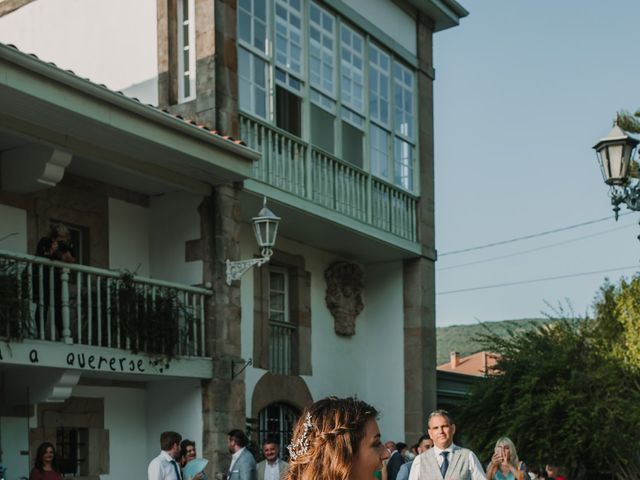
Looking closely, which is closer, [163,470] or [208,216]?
[163,470]

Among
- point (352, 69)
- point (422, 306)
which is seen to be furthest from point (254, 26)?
point (422, 306)

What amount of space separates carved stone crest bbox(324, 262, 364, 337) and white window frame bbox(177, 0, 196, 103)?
457cm

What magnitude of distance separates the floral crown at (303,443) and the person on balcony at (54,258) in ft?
29.3

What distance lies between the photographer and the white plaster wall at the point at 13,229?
40.1 ft

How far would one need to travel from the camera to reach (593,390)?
17938mm

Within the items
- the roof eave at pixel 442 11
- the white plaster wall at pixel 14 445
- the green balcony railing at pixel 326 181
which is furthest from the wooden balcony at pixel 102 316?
the roof eave at pixel 442 11

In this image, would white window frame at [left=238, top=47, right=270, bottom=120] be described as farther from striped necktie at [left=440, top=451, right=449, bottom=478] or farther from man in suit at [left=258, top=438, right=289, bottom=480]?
striped necktie at [left=440, top=451, right=449, bottom=478]

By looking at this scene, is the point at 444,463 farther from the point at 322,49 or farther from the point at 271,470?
the point at 322,49

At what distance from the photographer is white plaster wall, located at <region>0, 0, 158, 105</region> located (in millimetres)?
14867

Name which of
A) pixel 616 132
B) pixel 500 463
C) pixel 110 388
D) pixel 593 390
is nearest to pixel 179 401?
pixel 110 388

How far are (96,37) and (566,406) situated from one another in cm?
913

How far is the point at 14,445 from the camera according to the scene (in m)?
11.9

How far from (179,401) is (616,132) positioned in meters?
6.08

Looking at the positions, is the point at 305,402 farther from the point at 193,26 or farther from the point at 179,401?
the point at 193,26
